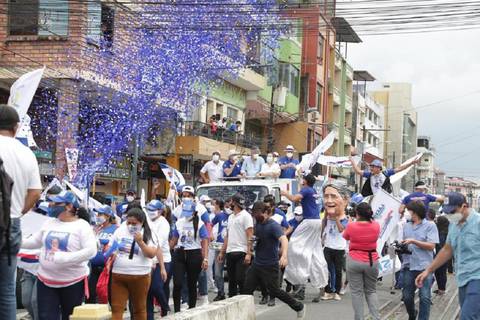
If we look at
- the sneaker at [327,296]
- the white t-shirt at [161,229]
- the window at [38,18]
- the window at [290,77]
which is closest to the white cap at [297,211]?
the sneaker at [327,296]

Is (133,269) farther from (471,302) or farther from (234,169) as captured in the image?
(234,169)

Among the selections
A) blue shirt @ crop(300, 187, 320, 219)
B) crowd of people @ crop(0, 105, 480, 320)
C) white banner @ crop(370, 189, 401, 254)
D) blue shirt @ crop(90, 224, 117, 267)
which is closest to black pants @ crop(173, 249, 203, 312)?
crowd of people @ crop(0, 105, 480, 320)

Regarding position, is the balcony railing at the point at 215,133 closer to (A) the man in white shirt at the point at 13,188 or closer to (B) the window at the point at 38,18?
(B) the window at the point at 38,18

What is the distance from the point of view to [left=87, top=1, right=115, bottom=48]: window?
22.2 metres

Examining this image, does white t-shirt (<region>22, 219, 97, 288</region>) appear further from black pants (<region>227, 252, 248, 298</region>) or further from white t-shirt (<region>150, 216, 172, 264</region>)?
black pants (<region>227, 252, 248, 298</region>)

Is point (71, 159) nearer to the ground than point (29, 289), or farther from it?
farther from it

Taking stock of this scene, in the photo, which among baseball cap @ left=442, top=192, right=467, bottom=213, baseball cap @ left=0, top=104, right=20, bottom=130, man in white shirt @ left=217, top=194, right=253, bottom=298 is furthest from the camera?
man in white shirt @ left=217, top=194, right=253, bottom=298

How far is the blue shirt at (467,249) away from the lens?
25.7 feet

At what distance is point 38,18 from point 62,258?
15.9 meters

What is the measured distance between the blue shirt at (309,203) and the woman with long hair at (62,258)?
6.23 meters

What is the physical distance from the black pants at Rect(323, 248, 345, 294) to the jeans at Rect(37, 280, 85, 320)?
291 inches

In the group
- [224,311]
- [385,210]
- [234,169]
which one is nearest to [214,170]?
[234,169]

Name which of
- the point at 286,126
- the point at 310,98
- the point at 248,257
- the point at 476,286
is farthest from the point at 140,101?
the point at 310,98

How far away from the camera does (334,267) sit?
1464cm
